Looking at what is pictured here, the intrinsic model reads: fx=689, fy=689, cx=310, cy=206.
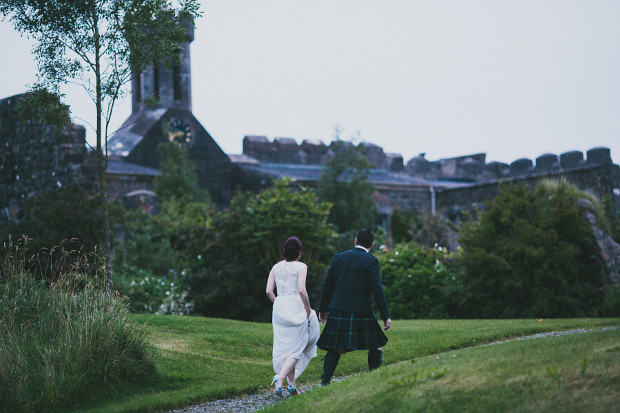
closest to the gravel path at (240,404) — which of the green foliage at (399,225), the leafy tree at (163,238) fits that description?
the leafy tree at (163,238)

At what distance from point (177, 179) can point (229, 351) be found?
18415 mm

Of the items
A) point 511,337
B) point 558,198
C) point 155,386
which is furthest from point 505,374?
point 558,198

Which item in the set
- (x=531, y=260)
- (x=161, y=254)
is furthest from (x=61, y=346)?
(x=161, y=254)

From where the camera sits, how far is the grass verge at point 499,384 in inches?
186

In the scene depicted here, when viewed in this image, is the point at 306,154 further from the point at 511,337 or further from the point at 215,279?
the point at 511,337

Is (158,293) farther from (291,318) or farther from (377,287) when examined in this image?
(377,287)

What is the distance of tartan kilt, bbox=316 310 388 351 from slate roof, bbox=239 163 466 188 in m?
22.1

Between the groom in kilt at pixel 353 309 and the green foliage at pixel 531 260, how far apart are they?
8.39 metres

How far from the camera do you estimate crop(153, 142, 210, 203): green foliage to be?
27641 mm

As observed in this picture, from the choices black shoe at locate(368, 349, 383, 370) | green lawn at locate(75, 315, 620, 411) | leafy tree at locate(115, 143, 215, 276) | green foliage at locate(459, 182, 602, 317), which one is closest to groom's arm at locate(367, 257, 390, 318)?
black shoe at locate(368, 349, 383, 370)

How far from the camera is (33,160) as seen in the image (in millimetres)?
19531

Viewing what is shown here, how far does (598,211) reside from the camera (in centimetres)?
1625

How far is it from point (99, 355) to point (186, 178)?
66.1 feet

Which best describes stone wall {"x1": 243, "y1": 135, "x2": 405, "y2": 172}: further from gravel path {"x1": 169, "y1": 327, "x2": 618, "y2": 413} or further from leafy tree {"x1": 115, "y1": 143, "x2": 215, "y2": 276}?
gravel path {"x1": 169, "y1": 327, "x2": 618, "y2": 413}
